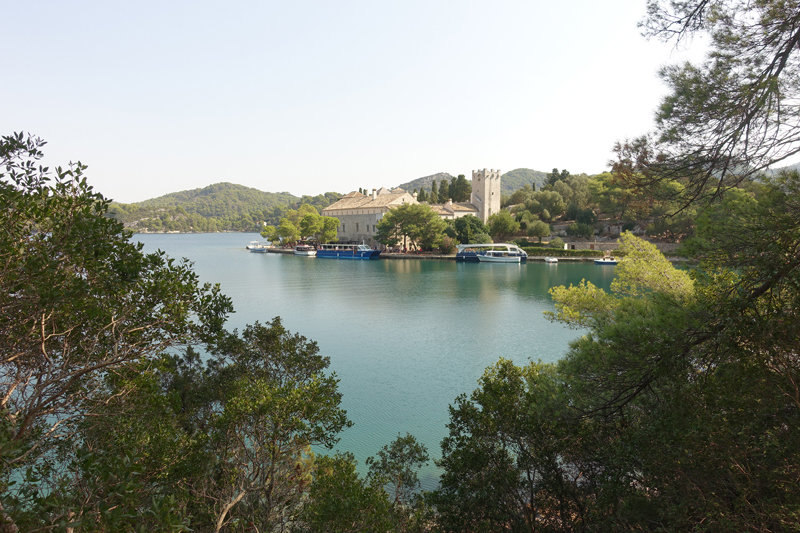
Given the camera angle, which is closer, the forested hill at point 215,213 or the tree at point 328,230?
the tree at point 328,230

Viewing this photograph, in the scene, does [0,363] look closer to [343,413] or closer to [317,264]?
[343,413]

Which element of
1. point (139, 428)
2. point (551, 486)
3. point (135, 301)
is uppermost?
point (135, 301)

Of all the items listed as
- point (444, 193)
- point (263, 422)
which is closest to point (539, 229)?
point (444, 193)

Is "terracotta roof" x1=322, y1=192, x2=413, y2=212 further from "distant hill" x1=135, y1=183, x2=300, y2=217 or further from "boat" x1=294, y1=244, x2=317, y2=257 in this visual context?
"distant hill" x1=135, y1=183, x2=300, y2=217

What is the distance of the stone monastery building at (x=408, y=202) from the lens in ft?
192

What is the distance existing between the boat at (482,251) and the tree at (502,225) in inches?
209

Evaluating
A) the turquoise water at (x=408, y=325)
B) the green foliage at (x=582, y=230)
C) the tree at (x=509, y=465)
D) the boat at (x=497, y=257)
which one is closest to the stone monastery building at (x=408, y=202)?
the boat at (x=497, y=257)

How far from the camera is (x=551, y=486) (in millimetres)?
5520

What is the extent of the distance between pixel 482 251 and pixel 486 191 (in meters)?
14.8

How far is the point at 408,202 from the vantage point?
5688 cm

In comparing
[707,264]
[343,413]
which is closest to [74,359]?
[343,413]

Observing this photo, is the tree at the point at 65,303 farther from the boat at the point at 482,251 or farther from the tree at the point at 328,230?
the tree at the point at 328,230

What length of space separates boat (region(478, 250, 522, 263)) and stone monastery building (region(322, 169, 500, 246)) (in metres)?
11.2

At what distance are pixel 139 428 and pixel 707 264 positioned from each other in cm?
539
